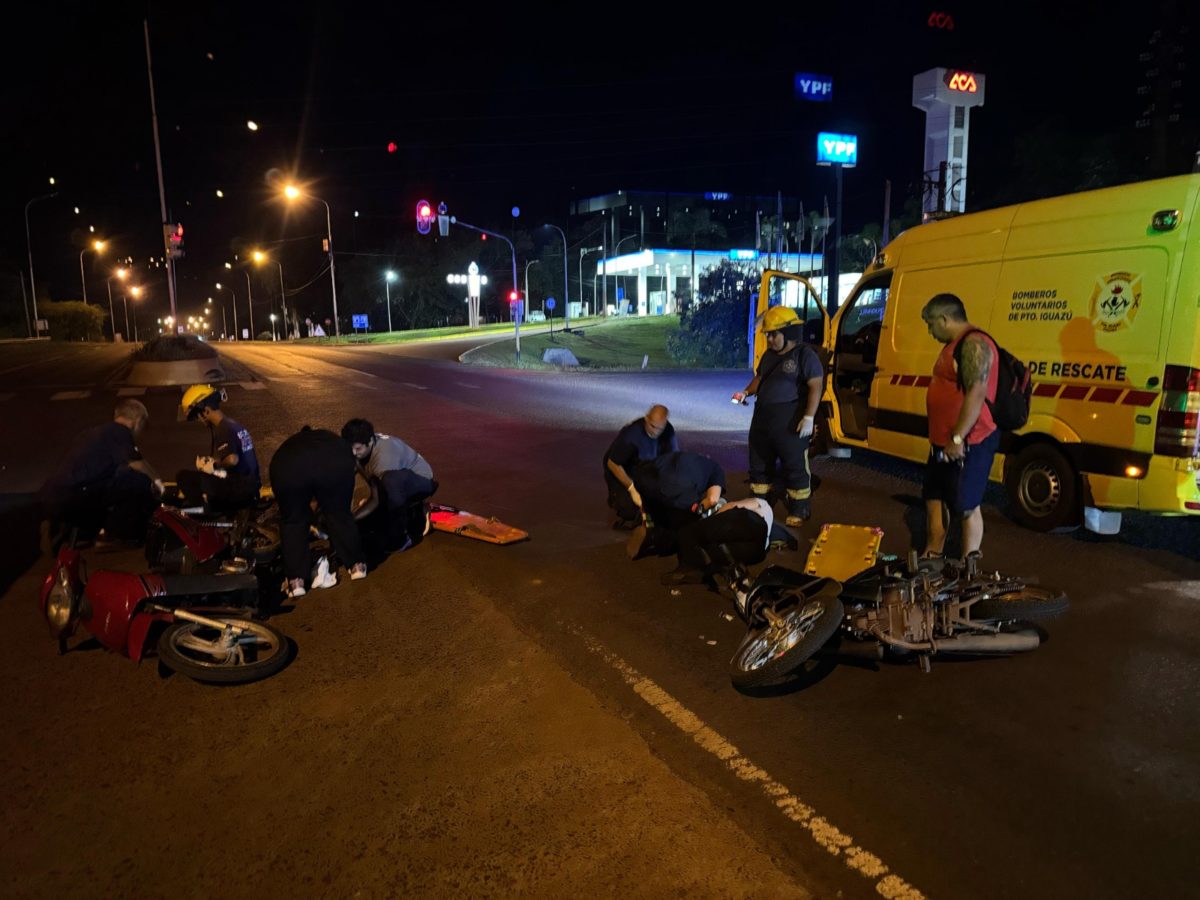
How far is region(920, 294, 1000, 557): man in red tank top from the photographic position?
4.99m

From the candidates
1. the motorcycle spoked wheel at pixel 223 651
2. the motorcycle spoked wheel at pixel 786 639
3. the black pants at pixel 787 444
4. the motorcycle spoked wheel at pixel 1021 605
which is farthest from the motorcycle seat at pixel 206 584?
the black pants at pixel 787 444

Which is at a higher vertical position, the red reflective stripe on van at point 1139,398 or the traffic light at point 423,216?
the traffic light at point 423,216

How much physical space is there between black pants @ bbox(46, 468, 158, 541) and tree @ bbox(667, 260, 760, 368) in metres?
27.0

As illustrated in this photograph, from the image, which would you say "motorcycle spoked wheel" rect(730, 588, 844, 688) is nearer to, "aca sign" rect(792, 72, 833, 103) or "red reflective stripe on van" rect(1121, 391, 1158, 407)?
"red reflective stripe on van" rect(1121, 391, 1158, 407)

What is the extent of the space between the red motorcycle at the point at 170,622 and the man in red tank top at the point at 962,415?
3.94m

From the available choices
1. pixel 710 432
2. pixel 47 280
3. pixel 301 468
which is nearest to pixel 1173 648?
pixel 301 468

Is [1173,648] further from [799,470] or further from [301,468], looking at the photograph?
[301,468]

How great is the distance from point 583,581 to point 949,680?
2.56 m

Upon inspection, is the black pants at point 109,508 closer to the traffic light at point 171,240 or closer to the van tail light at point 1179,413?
the van tail light at point 1179,413

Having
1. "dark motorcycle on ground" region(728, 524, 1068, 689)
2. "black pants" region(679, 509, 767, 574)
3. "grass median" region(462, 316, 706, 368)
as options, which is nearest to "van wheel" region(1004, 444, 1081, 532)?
"dark motorcycle on ground" region(728, 524, 1068, 689)

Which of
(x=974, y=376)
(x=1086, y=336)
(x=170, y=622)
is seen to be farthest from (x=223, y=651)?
(x=1086, y=336)

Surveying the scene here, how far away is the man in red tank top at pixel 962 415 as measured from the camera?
499cm

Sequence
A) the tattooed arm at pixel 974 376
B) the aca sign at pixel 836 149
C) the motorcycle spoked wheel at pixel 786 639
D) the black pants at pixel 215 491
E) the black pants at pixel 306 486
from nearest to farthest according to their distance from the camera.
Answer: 1. the motorcycle spoked wheel at pixel 786 639
2. the tattooed arm at pixel 974 376
3. the black pants at pixel 306 486
4. the black pants at pixel 215 491
5. the aca sign at pixel 836 149

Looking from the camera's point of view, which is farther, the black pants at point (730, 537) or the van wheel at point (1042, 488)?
the van wheel at point (1042, 488)
